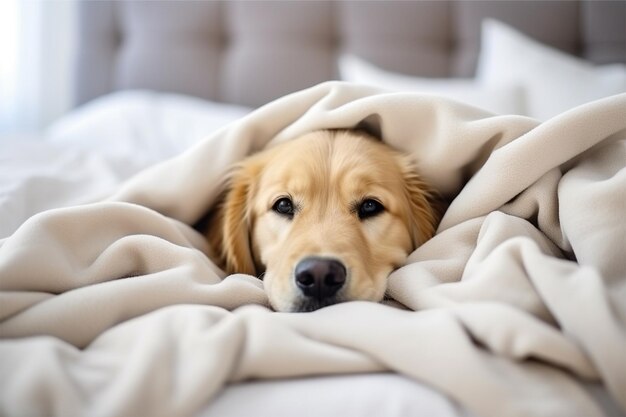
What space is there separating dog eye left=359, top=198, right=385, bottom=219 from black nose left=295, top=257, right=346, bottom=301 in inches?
11.8

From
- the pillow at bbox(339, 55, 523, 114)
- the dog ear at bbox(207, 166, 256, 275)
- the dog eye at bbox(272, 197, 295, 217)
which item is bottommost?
the dog ear at bbox(207, 166, 256, 275)

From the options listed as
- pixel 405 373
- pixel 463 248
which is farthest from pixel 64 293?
pixel 463 248

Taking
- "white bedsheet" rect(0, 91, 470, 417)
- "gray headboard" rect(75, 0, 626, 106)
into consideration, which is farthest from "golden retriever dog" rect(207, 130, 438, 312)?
"gray headboard" rect(75, 0, 626, 106)

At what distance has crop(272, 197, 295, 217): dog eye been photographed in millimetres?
1385

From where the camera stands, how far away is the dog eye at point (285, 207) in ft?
4.54

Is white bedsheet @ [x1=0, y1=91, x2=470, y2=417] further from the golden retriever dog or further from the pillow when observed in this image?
the pillow

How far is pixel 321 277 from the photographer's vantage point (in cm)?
106

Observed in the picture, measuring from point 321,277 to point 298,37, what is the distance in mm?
2071

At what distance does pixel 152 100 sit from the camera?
2.62 meters

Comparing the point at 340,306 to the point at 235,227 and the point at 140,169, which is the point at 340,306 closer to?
the point at 235,227

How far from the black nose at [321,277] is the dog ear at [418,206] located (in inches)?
15.2

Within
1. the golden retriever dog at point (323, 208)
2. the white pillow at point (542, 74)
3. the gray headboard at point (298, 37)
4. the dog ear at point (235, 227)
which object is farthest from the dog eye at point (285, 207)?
the gray headboard at point (298, 37)

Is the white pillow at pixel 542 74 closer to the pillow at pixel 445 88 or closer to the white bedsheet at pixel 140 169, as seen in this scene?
the pillow at pixel 445 88

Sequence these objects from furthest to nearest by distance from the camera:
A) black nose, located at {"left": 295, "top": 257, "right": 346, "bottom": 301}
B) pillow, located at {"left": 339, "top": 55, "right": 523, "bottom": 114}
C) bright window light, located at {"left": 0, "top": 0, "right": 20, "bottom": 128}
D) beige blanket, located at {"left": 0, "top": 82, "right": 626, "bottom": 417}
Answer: bright window light, located at {"left": 0, "top": 0, "right": 20, "bottom": 128} → pillow, located at {"left": 339, "top": 55, "right": 523, "bottom": 114} → black nose, located at {"left": 295, "top": 257, "right": 346, "bottom": 301} → beige blanket, located at {"left": 0, "top": 82, "right": 626, "bottom": 417}
